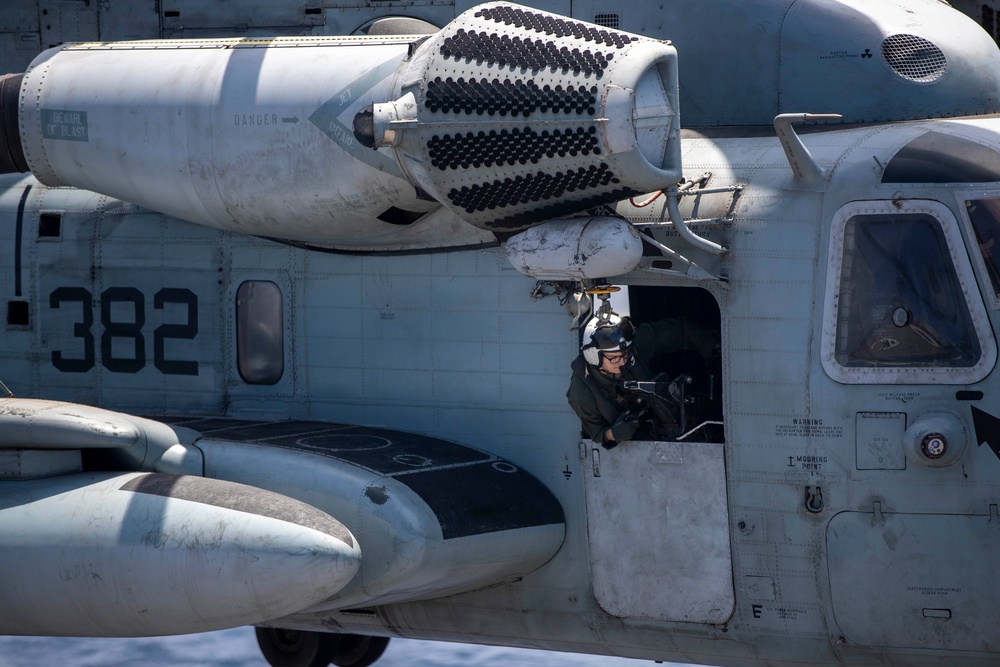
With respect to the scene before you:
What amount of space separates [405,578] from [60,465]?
1.95 meters

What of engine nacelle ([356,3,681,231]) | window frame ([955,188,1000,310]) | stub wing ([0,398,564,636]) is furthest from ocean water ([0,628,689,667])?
window frame ([955,188,1000,310])

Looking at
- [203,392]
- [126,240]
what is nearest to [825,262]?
[203,392]

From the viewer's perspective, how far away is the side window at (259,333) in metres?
7.76

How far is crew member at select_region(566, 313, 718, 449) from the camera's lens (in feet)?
21.5

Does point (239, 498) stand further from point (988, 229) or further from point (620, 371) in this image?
point (988, 229)

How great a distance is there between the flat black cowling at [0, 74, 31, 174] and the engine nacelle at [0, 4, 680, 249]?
1 centimetres

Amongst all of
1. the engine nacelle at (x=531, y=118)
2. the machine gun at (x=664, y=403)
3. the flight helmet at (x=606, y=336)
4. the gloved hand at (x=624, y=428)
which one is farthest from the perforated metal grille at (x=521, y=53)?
the gloved hand at (x=624, y=428)

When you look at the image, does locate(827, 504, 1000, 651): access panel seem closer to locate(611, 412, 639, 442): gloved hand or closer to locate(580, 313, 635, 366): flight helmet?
locate(611, 412, 639, 442): gloved hand

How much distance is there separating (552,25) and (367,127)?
110cm

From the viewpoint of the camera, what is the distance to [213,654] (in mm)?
10375

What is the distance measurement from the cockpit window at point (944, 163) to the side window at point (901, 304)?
175 millimetres

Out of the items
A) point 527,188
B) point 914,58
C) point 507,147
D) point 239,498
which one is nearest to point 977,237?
point 914,58

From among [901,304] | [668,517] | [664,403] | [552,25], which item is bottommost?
[668,517]

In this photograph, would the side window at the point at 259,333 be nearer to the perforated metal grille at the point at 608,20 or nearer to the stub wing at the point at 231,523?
the stub wing at the point at 231,523
